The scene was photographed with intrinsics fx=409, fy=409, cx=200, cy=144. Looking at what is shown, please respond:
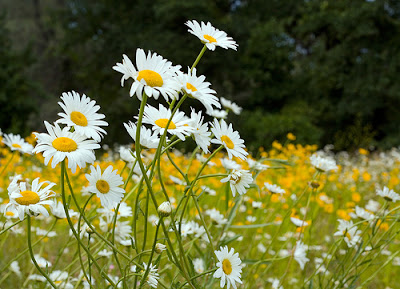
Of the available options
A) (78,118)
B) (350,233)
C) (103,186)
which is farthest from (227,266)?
(350,233)

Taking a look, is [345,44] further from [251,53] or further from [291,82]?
[251,53]

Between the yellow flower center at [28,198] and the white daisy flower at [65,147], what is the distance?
0.37ft

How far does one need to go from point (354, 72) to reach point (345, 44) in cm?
66

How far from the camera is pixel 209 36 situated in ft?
2.39

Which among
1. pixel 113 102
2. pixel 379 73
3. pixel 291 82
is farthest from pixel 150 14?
pixel 379 73

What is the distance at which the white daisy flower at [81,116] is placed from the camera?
60cm

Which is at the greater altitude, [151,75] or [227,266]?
[151,75]

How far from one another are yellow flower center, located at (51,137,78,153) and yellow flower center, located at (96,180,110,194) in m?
0.09

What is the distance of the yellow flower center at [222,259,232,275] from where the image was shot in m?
0.70

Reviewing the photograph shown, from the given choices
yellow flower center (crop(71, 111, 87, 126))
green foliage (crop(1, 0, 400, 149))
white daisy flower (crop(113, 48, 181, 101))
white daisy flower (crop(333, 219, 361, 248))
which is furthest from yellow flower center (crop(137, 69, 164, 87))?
green foliage (crop(1, 0, 400, 149))

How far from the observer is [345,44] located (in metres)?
9.14

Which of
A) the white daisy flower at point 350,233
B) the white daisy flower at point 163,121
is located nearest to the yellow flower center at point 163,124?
the white daisy flower at point 163,121

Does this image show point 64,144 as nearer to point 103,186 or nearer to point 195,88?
point 103,186

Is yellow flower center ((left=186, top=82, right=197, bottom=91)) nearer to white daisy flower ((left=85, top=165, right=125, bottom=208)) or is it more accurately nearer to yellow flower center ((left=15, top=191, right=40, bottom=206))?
white daisy flower ((left=85, top=165, right=125, bottom=208))
